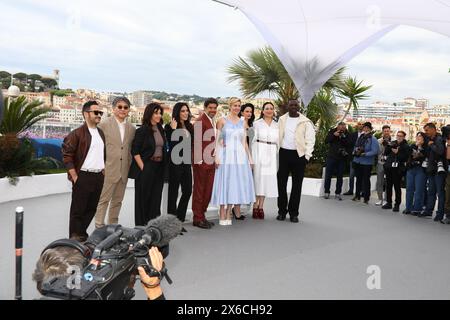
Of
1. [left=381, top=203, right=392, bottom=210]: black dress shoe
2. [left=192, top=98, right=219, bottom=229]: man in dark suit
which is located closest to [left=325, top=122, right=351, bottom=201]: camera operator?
[left=381, top=203, right=392, bottom=210]: black dress shoe

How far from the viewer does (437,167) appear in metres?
6.77

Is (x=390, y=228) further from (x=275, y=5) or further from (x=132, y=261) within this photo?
(x=132, y=261)

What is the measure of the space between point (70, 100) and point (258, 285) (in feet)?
22.0

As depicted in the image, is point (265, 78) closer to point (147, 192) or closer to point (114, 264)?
point (147, 192)

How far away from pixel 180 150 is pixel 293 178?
6.15ft

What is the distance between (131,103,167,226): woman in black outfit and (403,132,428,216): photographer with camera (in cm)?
444

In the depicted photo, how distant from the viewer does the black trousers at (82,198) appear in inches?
169

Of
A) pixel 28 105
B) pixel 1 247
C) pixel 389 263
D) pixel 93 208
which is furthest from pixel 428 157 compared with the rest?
pixel 28 105

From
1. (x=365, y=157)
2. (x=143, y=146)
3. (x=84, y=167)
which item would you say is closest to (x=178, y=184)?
(x=143, y=146)

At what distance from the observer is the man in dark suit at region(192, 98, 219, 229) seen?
5.47 meters

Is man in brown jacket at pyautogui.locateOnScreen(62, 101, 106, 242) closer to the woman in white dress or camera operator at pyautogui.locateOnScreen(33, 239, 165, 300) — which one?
the woman in white dress

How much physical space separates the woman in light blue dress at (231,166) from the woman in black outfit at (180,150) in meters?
0.52

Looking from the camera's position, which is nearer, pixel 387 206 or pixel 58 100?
pixel 387 206

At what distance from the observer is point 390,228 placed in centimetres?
607
